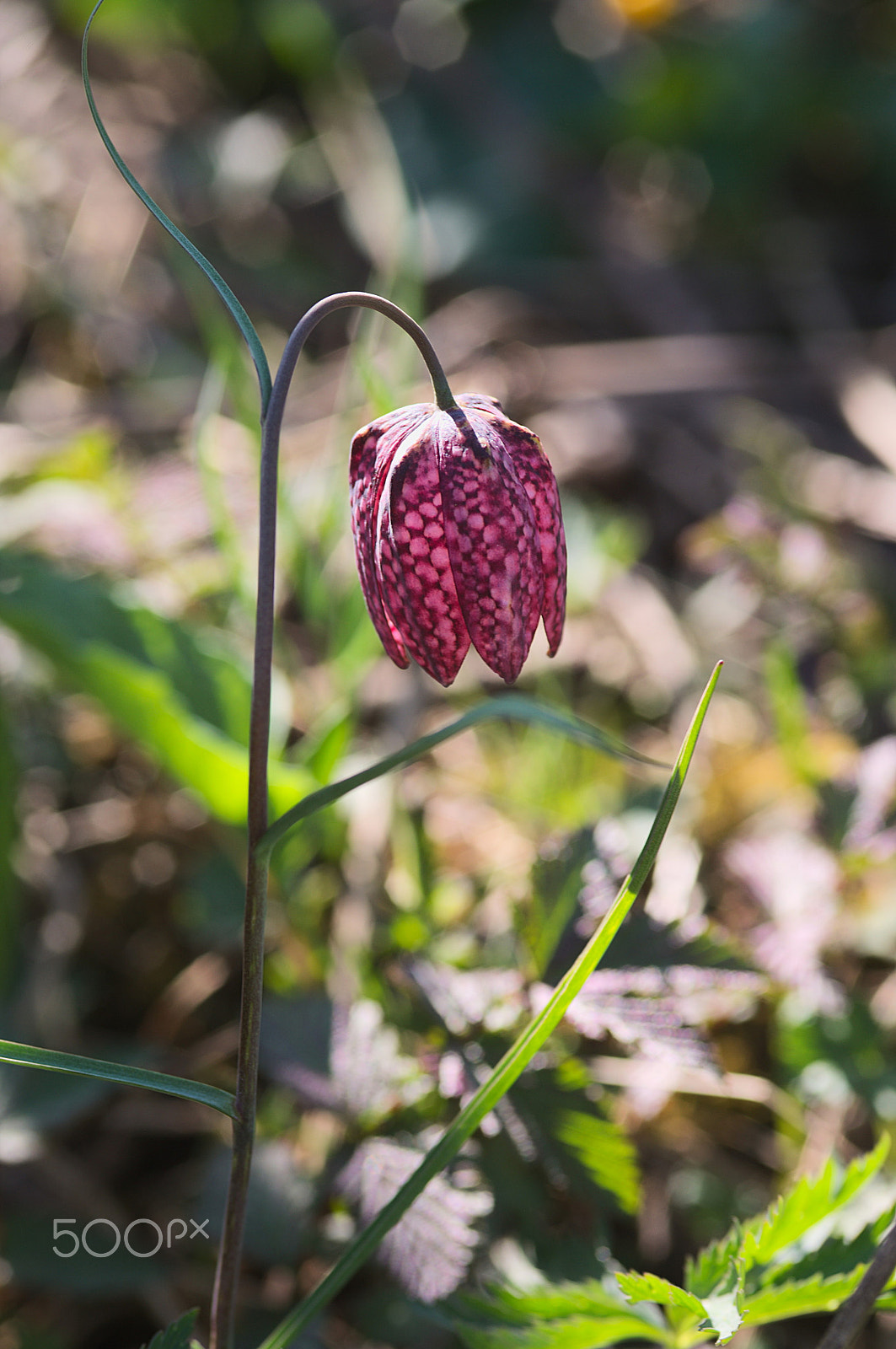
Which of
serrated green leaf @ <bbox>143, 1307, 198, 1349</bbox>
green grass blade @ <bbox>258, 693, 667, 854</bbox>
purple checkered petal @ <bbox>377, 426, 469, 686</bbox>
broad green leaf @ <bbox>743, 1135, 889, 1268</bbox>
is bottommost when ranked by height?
broad green leaf @ <bbox>743, 1135, 889, 1268</bbox>

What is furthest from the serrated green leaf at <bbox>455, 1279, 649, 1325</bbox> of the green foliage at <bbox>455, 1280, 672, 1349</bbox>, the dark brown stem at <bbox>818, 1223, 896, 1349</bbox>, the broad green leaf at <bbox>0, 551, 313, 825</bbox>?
the broad green leaf at <bbox>0, 551, 313, 825</bbox>

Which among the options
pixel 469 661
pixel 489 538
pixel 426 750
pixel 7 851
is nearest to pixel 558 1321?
pixel 426 750

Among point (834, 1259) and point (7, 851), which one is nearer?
point (834, 1259)

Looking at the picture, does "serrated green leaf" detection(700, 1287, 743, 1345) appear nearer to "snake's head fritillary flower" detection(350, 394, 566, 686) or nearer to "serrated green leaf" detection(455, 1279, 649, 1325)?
"serrated green leaf" detection(455, 1279, 649, 1325)

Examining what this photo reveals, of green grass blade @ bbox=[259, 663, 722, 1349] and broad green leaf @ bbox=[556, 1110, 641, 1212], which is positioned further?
broad green leaf @ bbox=[556, 1110, 641, 1212]

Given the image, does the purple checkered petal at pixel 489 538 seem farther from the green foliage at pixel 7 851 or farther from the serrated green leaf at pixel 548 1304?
the green foliage at pixel 7 851

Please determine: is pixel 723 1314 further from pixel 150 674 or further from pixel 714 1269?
pixel 150 674

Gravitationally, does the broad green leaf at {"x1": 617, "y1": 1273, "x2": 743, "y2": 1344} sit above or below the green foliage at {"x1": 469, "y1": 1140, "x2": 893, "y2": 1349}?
above
